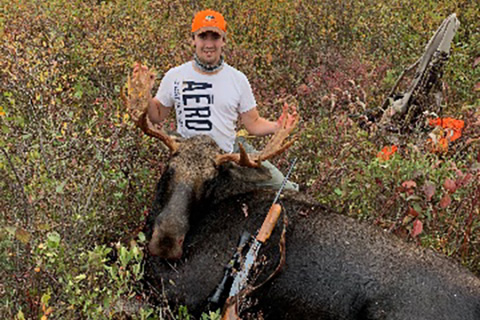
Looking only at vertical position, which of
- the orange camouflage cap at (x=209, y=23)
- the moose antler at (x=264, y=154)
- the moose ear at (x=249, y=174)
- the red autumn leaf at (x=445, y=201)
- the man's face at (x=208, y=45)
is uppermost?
the orange camouflage cap at (x=209, y=23)

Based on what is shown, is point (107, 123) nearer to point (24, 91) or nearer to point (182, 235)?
point (24, 91)

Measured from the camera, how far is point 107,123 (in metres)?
6.33

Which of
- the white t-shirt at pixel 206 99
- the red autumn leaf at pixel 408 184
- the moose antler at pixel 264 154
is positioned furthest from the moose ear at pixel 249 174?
the red autumn leaf at pixel 408 184

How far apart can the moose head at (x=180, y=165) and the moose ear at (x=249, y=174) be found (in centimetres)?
1

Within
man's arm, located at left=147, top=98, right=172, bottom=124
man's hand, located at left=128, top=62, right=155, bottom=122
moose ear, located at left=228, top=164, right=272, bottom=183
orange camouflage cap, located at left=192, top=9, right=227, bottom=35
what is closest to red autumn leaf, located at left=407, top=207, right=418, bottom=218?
moose ear, located at left=228, top=164, right=272, bottom=183

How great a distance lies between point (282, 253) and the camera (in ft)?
15.0

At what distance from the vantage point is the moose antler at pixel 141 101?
506cm

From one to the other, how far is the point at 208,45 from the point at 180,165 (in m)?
1.17

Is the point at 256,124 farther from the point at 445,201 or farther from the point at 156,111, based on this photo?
the point at 445,201

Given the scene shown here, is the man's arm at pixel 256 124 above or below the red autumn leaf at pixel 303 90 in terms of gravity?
above

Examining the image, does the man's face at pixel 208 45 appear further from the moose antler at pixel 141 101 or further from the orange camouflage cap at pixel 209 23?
the moose antler at pixel 141 101

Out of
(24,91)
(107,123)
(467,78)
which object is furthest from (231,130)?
(467,78)

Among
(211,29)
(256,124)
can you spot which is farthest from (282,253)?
(211,29)

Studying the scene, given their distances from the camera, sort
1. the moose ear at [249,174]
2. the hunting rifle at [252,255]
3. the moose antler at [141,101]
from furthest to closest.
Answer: the moose ear at [249,174] → the moose antler at [141,101] → the hunting rifle at [252,255]
